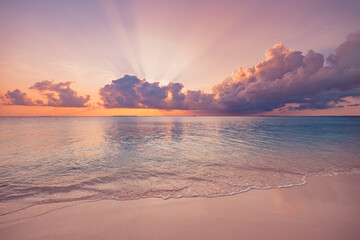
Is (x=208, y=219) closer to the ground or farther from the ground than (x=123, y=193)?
farther from the ground

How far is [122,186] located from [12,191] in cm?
629

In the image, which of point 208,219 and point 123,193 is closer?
→ point 208,219

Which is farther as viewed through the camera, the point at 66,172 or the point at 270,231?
the point at 66,172

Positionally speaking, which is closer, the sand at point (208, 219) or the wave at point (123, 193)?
the sand at point (208, 219)

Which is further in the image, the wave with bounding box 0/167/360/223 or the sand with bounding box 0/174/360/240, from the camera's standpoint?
the wave with bounding box 0/167/360/223

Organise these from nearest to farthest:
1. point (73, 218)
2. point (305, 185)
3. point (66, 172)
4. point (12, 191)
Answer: point (73, 218)
point (12, 191)
point (305, 185)
point (66, 172)

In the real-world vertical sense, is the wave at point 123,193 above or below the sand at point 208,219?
below

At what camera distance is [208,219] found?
5.81m

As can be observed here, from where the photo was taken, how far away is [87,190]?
870cm

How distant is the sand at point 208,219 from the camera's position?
16.6ft

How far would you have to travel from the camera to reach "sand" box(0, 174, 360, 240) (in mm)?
5059

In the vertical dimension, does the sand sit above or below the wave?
above

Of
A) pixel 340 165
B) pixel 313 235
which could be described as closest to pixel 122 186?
pixel 313 235

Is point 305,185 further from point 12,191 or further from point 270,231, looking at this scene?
point 12,191
